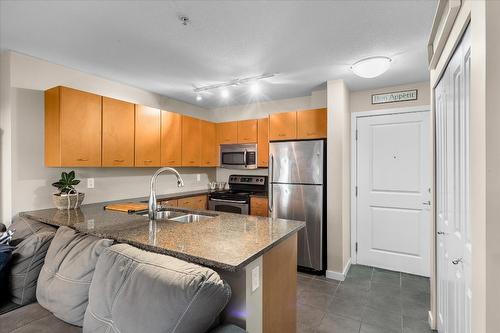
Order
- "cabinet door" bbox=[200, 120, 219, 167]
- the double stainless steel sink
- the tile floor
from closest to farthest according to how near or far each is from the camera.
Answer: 1. the tile floor
2. the double stainless steel sink
3. "cabinet door" bbox=[200, 120, 219, 167]

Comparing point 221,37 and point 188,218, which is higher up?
point 221,37

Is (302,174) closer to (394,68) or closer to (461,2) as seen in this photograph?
(394,68)

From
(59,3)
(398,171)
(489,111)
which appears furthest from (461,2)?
(398,171)

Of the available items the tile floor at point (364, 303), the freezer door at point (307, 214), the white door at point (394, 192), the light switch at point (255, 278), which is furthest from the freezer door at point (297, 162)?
the light switch at point (255, 278)

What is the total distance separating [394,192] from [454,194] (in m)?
2.12

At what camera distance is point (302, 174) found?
10.9 ft

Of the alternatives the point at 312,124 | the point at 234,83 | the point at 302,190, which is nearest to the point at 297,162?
the point at 302,190

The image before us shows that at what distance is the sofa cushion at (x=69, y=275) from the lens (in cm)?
136

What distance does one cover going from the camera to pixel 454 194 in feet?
4.63

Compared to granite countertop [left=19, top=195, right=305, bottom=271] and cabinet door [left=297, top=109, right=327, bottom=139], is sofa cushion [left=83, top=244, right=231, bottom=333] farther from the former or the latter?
cabinet door [left=297, top=109, right=327, bottom=139]

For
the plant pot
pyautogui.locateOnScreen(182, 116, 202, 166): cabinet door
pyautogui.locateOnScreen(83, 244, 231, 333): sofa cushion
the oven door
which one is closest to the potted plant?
the plant pot

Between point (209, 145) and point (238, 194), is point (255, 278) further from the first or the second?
point (209, 145)

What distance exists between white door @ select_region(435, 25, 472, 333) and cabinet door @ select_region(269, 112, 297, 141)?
1788 millimetres

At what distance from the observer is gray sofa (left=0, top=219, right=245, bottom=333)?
0.95 m
